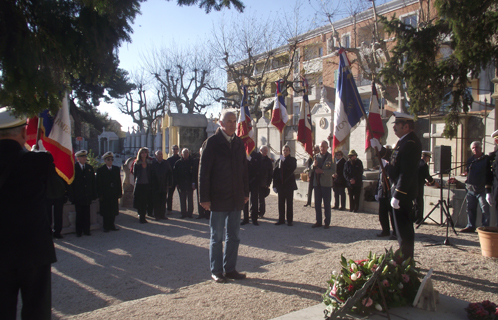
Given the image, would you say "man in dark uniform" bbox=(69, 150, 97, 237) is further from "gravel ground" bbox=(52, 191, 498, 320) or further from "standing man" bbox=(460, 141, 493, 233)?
"standing man" bbox=(460, 141, 493, 233)

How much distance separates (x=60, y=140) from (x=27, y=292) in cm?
261

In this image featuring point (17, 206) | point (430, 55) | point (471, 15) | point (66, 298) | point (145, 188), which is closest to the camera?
point (17, 206)

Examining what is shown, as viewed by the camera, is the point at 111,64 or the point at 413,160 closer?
the point at 111,64

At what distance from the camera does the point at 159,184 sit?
9.48 meters

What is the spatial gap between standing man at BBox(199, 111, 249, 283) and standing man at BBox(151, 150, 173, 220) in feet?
17.1

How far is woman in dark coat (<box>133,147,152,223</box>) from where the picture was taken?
916 centimetres

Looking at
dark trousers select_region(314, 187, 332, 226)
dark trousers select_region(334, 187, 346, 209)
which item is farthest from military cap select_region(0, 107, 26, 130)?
dark trousers select_region(334, 187, 346, 209)

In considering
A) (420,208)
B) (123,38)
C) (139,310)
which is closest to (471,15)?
(420,208)

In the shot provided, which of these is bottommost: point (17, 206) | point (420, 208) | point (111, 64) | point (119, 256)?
point (119, 256)

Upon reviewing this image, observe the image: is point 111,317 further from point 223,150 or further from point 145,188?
point 145,188

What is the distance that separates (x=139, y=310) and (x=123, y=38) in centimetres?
284

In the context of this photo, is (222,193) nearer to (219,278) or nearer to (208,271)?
(219,278)

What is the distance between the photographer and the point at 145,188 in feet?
30.2

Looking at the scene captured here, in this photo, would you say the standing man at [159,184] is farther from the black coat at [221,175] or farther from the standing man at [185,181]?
the black coat at [221,175]
